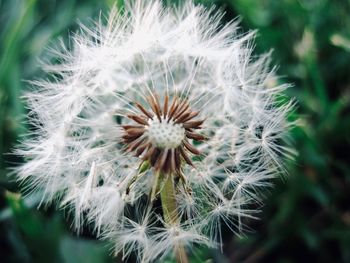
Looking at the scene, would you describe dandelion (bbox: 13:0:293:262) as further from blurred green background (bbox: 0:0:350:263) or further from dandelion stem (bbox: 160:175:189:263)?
blurred green background (bbox: 0:0:350:263)

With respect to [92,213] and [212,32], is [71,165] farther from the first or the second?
[212,32]

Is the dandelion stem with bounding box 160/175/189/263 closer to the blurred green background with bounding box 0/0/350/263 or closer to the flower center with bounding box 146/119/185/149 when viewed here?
the flower center with bounding box 146/119/185/149

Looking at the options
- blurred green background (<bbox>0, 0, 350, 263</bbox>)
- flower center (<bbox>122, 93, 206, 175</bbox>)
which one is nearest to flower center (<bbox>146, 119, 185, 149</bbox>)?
flower center (<bbox>122, 93, 206, 175</bbox>)

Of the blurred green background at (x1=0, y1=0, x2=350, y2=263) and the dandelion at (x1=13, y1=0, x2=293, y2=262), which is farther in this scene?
the blurred green background at (x1=0, y1=0, x2=350, y2=263)

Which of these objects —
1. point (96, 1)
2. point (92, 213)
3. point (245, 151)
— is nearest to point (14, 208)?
point (92, 213)

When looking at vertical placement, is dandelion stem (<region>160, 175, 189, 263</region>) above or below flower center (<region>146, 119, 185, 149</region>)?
below

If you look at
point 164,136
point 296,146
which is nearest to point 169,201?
point 164,136

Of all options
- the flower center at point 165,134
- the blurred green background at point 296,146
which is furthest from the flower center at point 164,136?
the blurred green background at point 296,146
